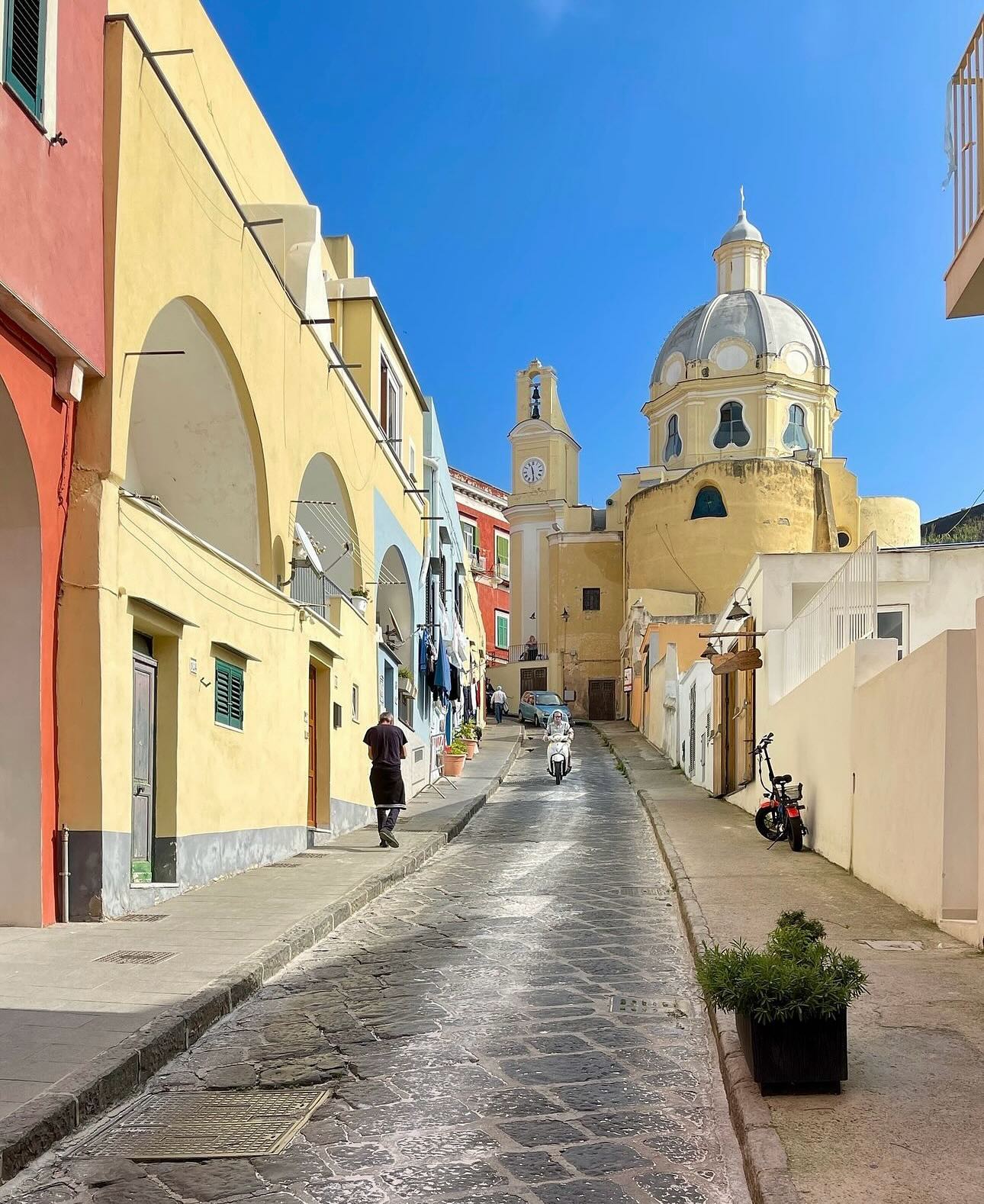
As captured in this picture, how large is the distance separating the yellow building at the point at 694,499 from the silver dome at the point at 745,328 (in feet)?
0.27

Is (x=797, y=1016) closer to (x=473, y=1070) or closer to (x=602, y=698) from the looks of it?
(x=473, y=1070)

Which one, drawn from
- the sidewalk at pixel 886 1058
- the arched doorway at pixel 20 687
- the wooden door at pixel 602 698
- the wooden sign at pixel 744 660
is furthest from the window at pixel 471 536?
the arched doorway at pixel 20 687

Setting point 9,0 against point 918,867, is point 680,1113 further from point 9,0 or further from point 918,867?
point 9,0

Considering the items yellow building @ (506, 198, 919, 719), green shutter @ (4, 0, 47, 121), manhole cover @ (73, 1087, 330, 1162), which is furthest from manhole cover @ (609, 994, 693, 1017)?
yellow building @ (506, 198, 919, 719)

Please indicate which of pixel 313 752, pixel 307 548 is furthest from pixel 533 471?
pixel 307 548

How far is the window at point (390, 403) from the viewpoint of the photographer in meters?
22.3

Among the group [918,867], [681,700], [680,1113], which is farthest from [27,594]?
[681,700]

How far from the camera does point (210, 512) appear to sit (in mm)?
14227

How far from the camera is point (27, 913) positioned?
28.5ft

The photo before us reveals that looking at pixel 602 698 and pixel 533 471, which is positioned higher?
pixel 533 471

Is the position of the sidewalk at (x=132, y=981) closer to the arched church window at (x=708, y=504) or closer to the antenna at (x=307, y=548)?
the antenna at (x=307, y=548)

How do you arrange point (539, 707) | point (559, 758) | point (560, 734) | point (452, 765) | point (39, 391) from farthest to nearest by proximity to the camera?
point (539, 707), point (452, 765), point (560, 734), point (559, 758), point (39, 391)

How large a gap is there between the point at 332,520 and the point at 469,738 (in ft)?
54.0

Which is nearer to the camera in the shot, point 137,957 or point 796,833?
point 137,957
